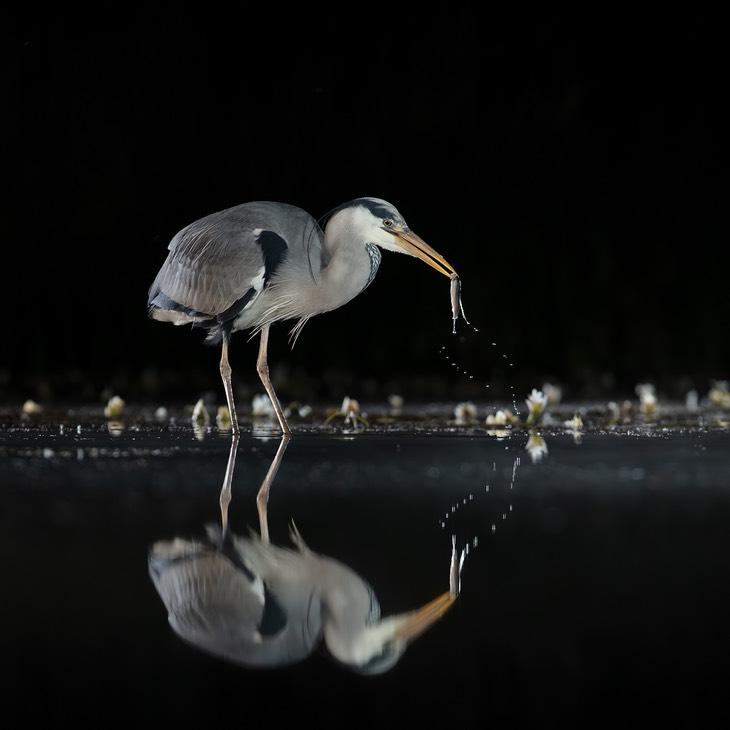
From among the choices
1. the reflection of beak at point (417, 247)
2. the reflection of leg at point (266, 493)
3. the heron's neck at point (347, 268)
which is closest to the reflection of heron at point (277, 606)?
the reflection of leg at point (266, 493)

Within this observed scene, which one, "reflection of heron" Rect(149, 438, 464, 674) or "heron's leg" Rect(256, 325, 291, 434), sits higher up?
"heron's leg" Rect(256, 325, 291, 434)

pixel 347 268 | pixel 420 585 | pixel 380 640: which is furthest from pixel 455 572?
pixel 347 268

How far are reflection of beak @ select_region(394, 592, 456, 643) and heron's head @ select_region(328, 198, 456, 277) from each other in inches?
147

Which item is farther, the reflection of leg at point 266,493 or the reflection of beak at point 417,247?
the reflection of beak at point 417,247

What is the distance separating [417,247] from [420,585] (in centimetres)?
367

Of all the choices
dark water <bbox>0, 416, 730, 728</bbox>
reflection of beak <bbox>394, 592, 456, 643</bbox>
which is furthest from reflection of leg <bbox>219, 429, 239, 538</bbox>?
reflection of beak <bbox>394, 592, 456, 643</bbox>

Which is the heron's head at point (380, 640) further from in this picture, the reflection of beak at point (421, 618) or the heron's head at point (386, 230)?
the heron's head at point (386, 230)

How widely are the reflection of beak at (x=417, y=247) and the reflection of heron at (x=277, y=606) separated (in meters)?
3.27

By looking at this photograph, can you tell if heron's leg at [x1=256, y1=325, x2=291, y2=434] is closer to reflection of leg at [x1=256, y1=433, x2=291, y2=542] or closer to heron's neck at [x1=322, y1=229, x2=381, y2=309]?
heron's neck at [x1=322, y1=229, x2=381, y2=309]

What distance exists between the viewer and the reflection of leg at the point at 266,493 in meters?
2.99

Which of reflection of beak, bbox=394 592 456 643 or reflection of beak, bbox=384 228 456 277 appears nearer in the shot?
reflection of beak, bbox=394 592 456 643

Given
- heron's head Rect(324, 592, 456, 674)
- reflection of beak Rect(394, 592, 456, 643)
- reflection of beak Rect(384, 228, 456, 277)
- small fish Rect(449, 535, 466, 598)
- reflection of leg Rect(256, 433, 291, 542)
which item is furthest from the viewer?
reflection of beak Rect(384, 228, 456, 277)

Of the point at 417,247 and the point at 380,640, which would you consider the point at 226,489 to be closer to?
the point at 380,640

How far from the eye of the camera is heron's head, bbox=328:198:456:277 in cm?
593
